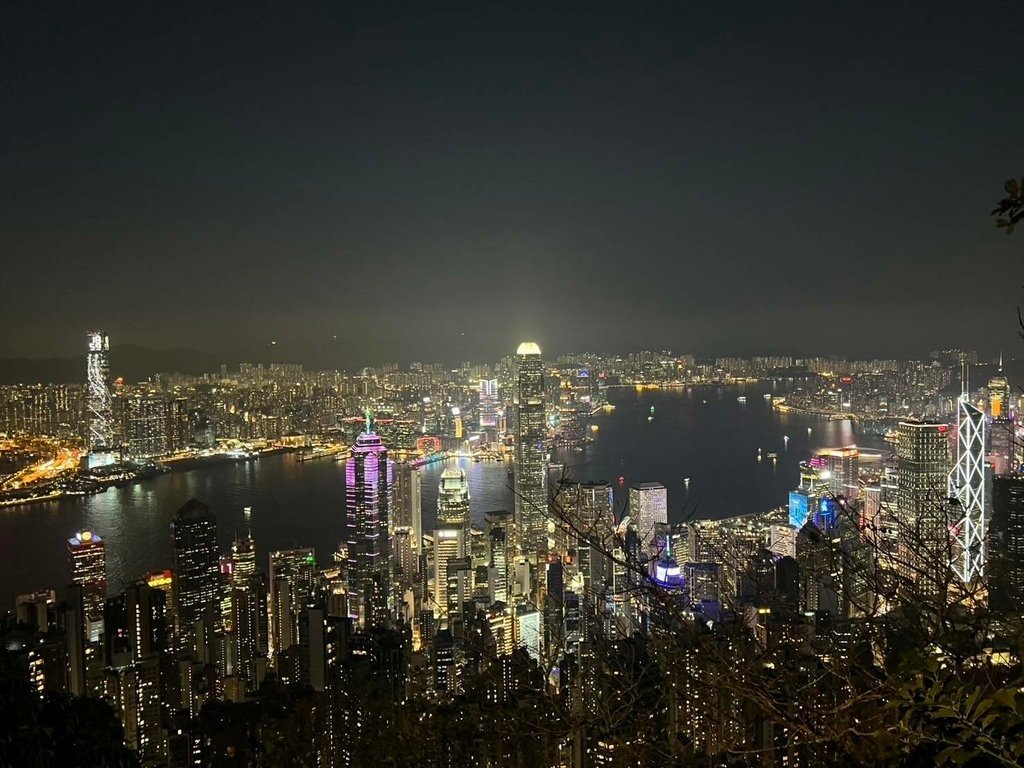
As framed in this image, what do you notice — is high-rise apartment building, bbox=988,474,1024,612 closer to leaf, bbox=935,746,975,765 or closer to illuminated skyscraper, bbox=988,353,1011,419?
illuminated skyscraper, bbox=988,353,1011,419

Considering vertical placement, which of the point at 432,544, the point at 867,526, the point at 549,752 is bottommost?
the point at 432,544

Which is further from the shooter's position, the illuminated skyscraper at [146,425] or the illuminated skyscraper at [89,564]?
the illuminated skyscraper at [146,425]

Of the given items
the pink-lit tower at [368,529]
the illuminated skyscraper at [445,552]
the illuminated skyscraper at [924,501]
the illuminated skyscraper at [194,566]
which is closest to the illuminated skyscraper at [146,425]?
the illuminated skyscraper at [194,566]

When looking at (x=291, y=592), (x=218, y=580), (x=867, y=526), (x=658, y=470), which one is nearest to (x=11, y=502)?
(x=218, y=580)

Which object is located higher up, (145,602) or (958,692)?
(958,692)

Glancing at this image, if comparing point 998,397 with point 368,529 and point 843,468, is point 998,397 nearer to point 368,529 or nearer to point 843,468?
point 843,468

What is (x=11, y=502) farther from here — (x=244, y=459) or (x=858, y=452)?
(x=858, y=452)

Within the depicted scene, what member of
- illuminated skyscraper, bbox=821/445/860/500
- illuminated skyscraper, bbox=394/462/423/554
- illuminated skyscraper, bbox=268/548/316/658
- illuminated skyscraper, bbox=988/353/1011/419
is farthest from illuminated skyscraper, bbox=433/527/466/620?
illuminated skyscraper, bbox=988/353/1011/419

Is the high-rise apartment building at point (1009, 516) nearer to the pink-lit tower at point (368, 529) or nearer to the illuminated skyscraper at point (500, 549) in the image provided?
the illuminated skyscraper at point (500, 549)
